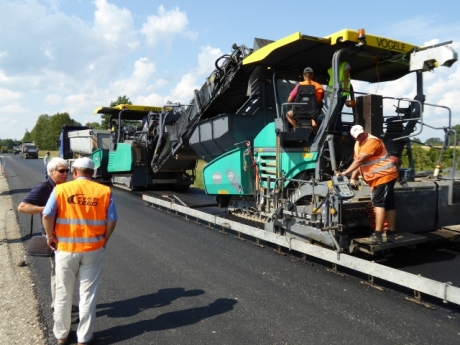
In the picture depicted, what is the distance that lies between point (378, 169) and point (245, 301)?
2217mm

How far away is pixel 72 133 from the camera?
1902 centimetres

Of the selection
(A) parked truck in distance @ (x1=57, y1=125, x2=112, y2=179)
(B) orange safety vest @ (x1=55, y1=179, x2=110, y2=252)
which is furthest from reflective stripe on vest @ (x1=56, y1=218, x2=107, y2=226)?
(A) parked truck in distance @ (x1=57, y1=125, x2=112, y2=179)

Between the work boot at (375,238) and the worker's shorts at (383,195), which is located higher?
the worker's shorts at (383,195)

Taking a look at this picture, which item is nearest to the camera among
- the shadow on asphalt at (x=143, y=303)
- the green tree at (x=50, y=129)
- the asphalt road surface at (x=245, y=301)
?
the asphalt road surface at (x=245, y=301)

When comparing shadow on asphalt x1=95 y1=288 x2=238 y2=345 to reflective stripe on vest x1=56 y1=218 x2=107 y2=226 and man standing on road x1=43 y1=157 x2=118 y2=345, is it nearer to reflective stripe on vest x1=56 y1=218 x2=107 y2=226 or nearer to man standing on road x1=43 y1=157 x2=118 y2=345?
man standing on road x1=43 y1=157 x2=118 y2=345

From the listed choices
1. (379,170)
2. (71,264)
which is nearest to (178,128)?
(379,170)

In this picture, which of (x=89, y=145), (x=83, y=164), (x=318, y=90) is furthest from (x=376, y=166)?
(x=89, y=145)

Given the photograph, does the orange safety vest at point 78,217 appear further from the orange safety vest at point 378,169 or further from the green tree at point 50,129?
the green tree at point 50,129

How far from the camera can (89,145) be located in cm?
1638

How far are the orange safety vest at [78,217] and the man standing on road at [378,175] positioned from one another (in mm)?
2921

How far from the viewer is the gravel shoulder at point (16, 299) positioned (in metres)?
3.40

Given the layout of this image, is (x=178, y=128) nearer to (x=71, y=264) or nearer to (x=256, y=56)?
(x=256, y=56)

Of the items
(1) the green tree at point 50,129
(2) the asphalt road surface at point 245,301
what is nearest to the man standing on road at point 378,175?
(2) the asphalt road surface at point 245,301

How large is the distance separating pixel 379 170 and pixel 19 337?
13.4ft
